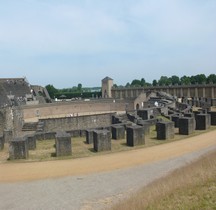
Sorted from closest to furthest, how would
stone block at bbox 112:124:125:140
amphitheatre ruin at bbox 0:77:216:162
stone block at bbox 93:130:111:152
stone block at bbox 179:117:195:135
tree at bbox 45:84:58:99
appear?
1. stone block at bbox 93:130:111:152
2. amphitheatre ruin at bbox 0:77:216:162
3. stone block at bbox 112:124:125:140
4. stone block at bbox 179:117:195:135
5. tree at bbox 45:84:58:99

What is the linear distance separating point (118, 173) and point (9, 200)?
12.6 feet

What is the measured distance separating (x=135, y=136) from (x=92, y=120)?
53.4ft

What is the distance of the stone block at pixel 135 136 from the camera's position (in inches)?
640

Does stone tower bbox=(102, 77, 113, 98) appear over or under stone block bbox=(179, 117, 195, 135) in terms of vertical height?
over

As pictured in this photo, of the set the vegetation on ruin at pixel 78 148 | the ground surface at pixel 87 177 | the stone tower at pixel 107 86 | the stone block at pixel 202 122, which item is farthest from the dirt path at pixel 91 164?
the stone tower at pixel 107 86

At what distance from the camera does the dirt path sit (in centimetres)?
1185

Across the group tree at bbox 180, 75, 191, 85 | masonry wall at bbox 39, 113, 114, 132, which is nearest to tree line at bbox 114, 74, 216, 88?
tree at bbox 180, 75, 191, 85

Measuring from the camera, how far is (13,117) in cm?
2559

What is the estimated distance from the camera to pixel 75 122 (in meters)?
31.3

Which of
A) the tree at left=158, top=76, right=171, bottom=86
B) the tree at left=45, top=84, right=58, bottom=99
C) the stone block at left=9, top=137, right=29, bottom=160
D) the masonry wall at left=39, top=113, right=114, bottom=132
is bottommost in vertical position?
the masonry wall at left=39, top=113, right=114, bottom=132

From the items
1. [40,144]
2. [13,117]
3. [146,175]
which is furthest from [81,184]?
[13,117]

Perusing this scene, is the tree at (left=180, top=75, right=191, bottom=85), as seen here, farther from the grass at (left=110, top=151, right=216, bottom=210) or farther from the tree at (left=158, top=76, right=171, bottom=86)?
the grass at (left=110, top=151, right=216, bottom=210)

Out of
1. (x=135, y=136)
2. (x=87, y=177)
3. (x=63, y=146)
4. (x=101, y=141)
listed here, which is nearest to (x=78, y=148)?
(x=101, y=141)

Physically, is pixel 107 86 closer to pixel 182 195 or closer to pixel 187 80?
pixel 187 80
